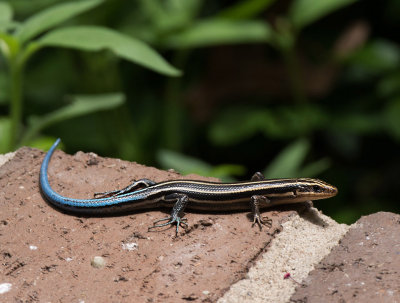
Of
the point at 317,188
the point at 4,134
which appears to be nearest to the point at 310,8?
the point at 317,188

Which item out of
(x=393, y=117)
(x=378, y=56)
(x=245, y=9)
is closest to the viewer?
(x=245, y=9)

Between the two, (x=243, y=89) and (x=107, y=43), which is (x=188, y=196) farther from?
(x=243, y=89)

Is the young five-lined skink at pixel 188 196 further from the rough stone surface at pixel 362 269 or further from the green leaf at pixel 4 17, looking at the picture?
the green leaf at pixel 4 17

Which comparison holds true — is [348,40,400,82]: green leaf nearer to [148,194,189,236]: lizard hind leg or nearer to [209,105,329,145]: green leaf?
[209,105,329,145]: green leaf

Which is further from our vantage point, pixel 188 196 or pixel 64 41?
pixel 64 41

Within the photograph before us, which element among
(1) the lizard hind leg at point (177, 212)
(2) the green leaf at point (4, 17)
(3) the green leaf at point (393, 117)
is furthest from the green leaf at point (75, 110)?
(3) the green leaf at point (393, 117)

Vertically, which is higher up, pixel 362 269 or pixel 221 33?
pixel 221 33

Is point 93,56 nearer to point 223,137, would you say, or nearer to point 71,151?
point 71,151
